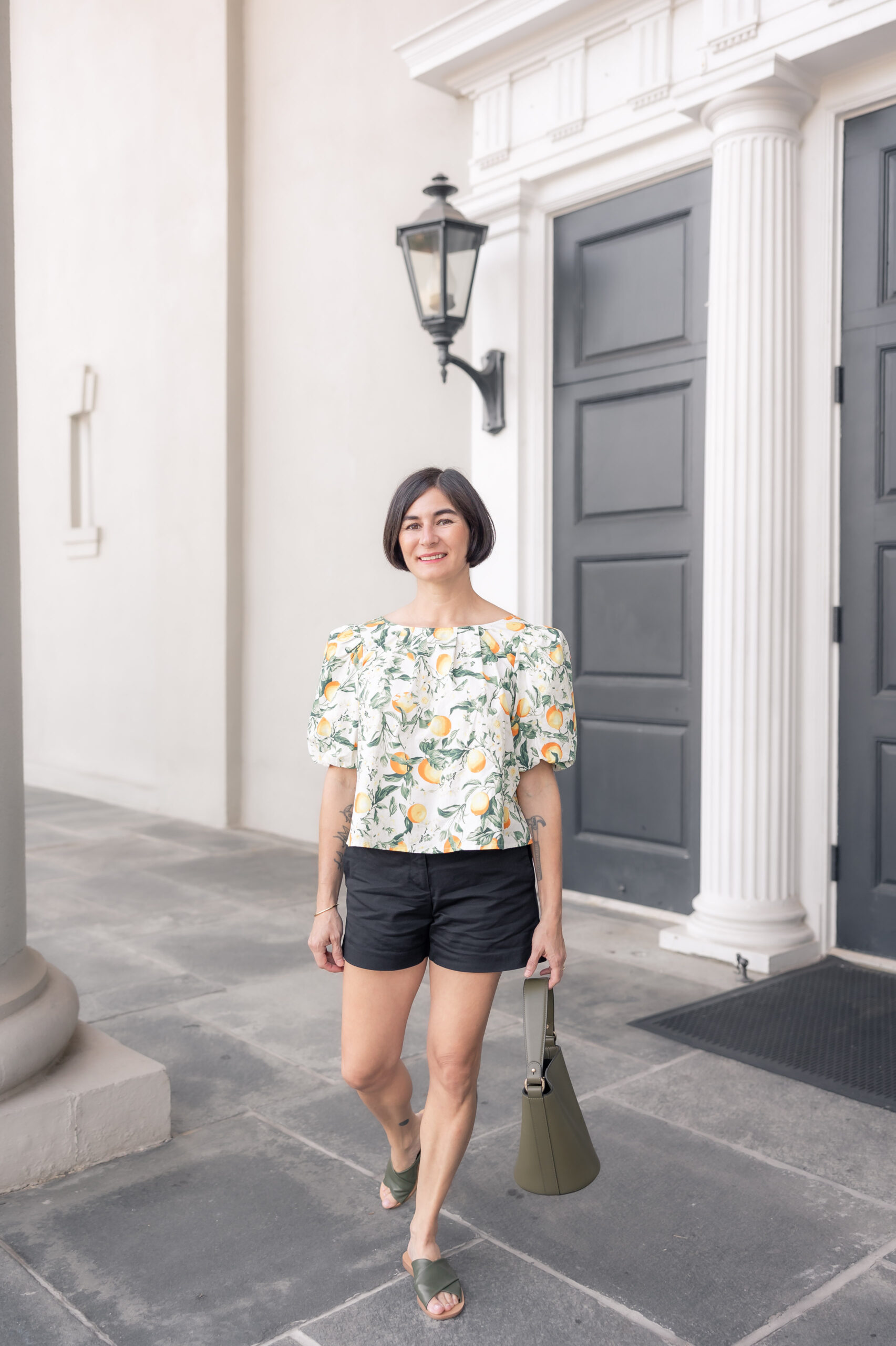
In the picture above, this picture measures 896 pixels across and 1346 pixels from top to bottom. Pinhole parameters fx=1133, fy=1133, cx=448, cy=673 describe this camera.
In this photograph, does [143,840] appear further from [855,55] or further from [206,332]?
[855,55]

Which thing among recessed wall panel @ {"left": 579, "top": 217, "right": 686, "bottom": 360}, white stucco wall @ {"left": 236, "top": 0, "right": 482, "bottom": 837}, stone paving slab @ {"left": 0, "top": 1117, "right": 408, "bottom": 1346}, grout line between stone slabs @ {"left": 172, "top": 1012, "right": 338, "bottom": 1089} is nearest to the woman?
stone paving slab @ {"left": 0, "top": 1117, "right": 408, "bottom": 1346}

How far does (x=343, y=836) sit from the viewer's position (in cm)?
233

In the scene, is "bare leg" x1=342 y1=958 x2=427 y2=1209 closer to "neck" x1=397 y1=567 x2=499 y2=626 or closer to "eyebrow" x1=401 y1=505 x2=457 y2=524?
"neck" x1=397 y1=567 x2=499 y2=626

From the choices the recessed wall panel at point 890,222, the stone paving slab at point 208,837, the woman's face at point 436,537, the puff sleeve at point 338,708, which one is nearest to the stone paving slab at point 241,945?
the stone paving slab at point 208,837

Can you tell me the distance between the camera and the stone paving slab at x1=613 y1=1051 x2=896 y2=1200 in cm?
287

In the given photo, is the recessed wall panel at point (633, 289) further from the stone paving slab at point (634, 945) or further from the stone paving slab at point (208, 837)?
the stone paving slab at point (208, 837)

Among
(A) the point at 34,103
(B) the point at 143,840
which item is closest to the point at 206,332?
(B) the point at 143,840

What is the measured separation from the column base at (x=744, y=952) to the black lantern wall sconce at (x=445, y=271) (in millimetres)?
2653

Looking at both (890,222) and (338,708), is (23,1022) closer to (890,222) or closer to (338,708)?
(338,708)

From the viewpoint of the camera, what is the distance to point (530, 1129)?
2.16m

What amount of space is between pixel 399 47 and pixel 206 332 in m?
2.61

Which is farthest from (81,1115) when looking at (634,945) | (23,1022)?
(634,945)

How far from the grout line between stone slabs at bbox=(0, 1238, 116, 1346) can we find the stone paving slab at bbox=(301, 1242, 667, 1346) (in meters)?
0.39

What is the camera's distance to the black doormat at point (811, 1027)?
11.3 ft
